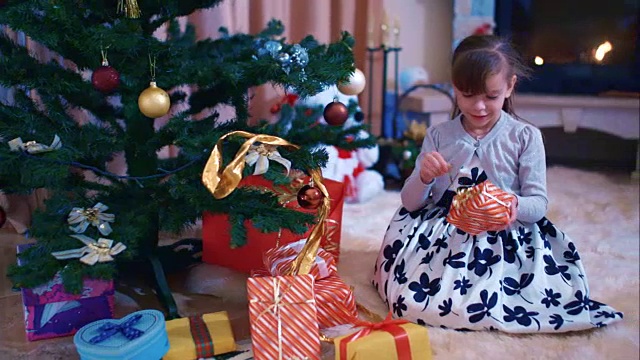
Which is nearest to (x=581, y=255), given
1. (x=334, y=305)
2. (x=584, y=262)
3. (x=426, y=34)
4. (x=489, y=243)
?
(x=584, y=262)

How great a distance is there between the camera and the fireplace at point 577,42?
2467mm

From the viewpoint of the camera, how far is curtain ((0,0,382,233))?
63.4 inches

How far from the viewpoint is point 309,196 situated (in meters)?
1.13

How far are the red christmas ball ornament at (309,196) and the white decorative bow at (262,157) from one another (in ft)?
0.19

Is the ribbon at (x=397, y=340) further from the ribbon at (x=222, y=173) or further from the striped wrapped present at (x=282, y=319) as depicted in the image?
the ribbon at (x=222, y=173)

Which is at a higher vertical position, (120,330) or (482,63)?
(482,63)

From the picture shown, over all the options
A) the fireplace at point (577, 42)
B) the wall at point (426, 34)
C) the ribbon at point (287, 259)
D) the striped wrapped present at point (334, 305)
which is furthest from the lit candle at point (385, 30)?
the striped wrapped present at point (334, 305)

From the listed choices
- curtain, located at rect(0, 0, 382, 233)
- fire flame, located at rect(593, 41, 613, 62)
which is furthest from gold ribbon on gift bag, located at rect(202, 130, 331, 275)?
fire flame, located at rect(593, 41, 613, 62)

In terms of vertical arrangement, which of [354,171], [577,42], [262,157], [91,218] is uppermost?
[577,42]

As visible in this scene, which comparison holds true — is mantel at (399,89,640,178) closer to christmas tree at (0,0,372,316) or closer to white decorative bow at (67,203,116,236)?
christmas tree at (0,0,372,316)

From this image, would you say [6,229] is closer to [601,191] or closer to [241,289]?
[241,289]

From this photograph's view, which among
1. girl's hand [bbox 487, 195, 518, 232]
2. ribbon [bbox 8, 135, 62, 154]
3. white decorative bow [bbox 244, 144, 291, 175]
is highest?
ribbon [bbox 8, 135, 62, 154]

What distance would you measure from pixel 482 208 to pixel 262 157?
0.41m

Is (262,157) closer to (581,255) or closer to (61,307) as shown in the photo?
(61,307)
